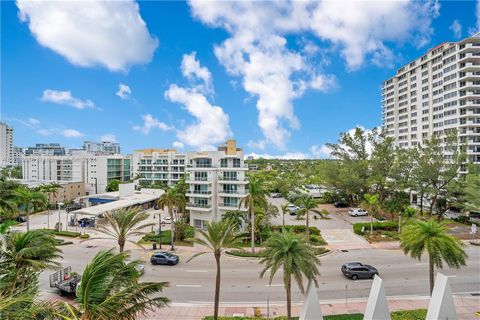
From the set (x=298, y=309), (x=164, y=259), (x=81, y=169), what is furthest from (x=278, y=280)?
(x=81, y=169)

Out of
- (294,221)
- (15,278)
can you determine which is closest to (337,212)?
(294,221)

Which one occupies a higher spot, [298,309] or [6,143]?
[6,143]

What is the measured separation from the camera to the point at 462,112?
66.0 meters

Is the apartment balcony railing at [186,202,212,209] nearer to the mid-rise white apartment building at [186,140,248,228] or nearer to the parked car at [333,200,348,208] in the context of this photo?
the mid-rise white apartment building at [186,140,248,228]

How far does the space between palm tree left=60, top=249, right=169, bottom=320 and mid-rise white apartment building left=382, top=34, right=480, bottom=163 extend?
67.2 metres

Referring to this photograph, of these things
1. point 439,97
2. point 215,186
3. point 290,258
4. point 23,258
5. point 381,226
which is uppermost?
point 439,97

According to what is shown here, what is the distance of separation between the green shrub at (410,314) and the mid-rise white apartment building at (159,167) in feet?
232

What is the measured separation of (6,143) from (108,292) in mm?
217658

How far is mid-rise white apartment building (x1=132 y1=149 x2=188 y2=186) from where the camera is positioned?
8675 centimetres

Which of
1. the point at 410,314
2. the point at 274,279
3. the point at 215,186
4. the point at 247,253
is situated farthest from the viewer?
the point at 215,186

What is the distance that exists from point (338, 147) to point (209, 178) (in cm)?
3537

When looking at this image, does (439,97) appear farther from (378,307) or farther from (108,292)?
(108,292)

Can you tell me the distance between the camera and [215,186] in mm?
43906

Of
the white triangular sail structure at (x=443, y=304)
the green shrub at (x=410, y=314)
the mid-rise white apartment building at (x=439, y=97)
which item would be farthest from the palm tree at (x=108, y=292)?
the mid-rise white apartment building at (x=439, y=97)
